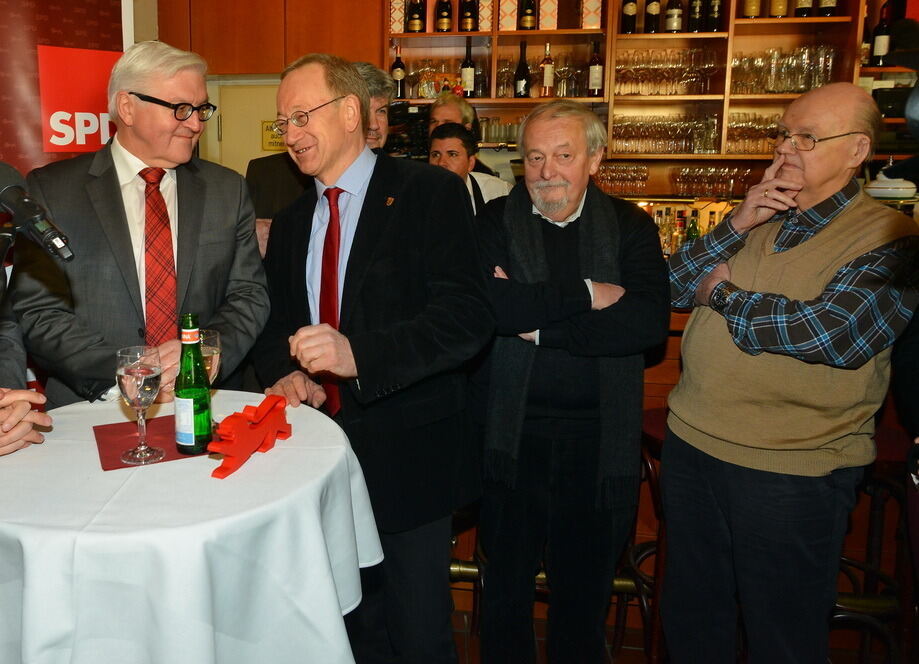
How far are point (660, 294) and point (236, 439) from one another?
1247 mm

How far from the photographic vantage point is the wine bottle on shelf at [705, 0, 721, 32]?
15.7ft

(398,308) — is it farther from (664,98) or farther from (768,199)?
(664,98)

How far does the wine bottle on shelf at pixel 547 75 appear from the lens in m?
4.96

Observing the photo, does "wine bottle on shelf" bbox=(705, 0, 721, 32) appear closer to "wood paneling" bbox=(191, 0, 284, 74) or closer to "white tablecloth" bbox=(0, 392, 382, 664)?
"wood paneling" bbox=(191, 0, 284, 74)

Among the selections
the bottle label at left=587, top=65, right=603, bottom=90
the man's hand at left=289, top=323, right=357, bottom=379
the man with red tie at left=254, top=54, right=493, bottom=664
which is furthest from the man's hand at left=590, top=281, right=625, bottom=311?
the bottle label at left=587, top=65, right=603, bottom=90

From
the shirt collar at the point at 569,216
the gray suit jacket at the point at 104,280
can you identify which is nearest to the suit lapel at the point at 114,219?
the gray suit jacket at the point at 104,280

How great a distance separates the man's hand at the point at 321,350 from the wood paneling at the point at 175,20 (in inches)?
171

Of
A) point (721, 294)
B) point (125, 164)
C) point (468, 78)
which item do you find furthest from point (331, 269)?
point (468, 78)

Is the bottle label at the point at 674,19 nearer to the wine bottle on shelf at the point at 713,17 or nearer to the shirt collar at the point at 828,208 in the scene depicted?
the wine bottle on shelf at the point at 713,17

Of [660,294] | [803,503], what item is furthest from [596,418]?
[803,503]

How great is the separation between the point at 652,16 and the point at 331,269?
3.78 meters

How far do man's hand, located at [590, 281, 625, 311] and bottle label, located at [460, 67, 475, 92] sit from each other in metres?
3.30

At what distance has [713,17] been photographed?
481 centimetres

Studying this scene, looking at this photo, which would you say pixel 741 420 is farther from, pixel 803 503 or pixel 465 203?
pixel 465 203
